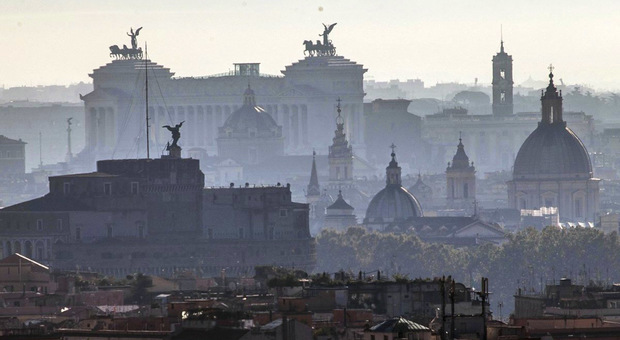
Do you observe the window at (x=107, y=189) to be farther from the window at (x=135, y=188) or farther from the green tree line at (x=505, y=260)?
the green tree line at (x=505, y=260)

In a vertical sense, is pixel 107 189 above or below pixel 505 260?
above

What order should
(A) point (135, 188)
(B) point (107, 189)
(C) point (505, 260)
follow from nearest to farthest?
(B) point (107, 189) < (A) point (135, 188) < (C) point (505, 260)

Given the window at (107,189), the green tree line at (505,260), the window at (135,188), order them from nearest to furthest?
the window at (107,189), the window at (135,188), the green tree line at (505,260)

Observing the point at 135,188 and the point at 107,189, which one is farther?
the point at 135,188

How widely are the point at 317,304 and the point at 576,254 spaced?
93.5 m

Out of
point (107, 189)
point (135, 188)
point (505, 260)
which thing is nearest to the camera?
point (107, 189)

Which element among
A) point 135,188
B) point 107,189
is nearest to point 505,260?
point 135,188

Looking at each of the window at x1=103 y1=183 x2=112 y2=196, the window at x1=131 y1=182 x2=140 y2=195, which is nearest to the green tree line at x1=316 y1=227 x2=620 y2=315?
the window at x1=131 y1=182 x2=140 y2=195

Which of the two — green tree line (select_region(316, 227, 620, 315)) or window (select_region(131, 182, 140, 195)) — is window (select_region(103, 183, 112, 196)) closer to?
window (select_region(131, 182, 140, 195))

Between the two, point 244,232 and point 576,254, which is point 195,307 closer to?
point 244,232

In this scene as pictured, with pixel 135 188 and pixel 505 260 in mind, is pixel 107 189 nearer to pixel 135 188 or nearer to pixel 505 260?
pixel 135 188

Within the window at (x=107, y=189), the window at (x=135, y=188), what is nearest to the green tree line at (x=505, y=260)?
the window at (x=135, y=188)

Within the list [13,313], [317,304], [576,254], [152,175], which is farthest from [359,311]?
[576,254]

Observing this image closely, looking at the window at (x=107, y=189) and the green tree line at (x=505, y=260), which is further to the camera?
the green tree line at (x=505, y=260)
